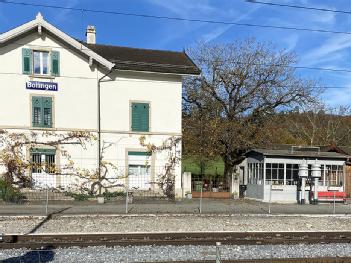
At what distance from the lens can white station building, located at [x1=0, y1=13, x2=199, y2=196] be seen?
25.2 metres

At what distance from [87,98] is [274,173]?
11900 millimetres

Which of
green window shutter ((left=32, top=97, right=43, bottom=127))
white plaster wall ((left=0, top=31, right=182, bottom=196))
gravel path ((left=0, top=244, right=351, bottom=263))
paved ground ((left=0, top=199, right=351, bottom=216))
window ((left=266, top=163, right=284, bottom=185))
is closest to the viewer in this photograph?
gravel path ((left=0, top=244, right=351, bottom=263))

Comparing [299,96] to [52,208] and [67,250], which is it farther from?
[67,250]

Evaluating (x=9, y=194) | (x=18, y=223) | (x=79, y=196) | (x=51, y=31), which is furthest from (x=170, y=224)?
(x=51, y=31)

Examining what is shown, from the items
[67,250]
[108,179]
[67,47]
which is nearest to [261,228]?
[67,250]

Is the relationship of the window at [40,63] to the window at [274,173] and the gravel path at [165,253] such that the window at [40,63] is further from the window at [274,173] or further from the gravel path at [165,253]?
the gravel path at [165,253]

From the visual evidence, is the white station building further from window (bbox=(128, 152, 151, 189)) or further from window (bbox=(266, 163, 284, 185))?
window (bbox=(266, 163, 284, 185))

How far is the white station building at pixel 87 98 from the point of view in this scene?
25234 millimetres

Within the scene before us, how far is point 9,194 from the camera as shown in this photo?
23.1 m

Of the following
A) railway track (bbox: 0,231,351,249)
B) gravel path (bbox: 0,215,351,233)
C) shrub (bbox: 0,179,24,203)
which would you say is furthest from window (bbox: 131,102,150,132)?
railway track (bbox: 0,231,351,249)

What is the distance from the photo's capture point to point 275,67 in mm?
33406

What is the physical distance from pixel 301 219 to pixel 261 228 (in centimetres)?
331

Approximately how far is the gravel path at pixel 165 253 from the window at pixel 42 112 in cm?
1518

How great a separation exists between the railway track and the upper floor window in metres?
14.7
